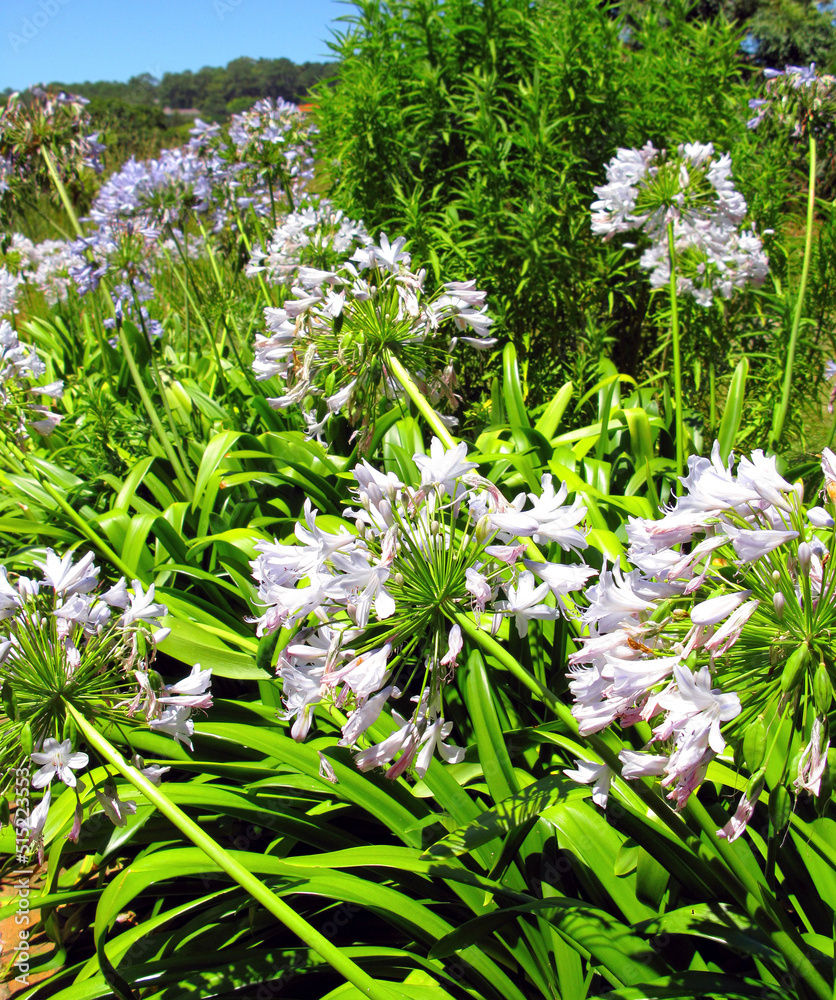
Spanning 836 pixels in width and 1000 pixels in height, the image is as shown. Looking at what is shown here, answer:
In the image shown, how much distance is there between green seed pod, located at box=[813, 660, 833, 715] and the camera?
0.99m

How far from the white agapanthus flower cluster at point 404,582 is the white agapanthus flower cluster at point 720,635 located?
15 cm

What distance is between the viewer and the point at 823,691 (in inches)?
39.3

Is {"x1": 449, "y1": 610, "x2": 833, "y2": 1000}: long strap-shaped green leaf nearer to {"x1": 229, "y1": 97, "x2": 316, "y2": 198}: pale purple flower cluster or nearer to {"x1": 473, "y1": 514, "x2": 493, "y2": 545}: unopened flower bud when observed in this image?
{"x1": 473, "y1": 514, "x2": 493, "y2": 545}: unopened flower bud

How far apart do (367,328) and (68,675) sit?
123 centimetres

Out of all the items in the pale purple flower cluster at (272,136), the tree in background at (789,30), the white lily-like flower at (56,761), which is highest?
the tree in background at (789,30)

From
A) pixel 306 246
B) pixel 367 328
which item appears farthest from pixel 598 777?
pixel 306 246

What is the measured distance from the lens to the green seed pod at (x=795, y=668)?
3.23 ft

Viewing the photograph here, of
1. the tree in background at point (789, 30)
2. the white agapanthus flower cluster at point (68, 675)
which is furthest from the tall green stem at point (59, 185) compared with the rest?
the tree in background at point (789, 30)

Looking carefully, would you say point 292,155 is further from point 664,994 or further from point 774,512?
point 664,994

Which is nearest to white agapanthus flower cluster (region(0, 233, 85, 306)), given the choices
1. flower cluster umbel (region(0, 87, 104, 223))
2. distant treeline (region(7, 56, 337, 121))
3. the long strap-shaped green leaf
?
flower cluster umbel (region(0, 87, 104, 223))

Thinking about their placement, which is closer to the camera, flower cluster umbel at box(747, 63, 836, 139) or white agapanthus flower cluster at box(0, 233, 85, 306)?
flower cluster umbel at box(747, 63, 836, 139)

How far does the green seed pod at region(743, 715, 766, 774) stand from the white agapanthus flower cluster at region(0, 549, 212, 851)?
1088 millimetres

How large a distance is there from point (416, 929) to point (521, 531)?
1139mm

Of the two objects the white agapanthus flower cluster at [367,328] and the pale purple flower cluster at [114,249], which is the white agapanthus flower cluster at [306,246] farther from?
the white agapanthus flower cluster at [367,328]
